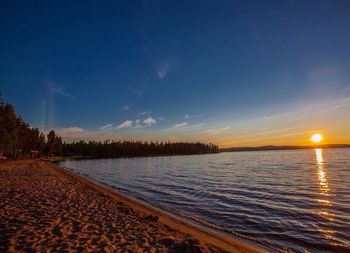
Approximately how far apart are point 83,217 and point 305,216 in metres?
13.3

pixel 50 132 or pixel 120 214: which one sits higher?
pixel 50 132

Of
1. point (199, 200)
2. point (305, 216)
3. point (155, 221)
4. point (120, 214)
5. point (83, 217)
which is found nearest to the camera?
point (83, 217)

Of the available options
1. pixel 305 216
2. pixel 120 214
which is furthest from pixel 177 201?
pixel 305 216

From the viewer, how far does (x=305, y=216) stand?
1644 centimetres

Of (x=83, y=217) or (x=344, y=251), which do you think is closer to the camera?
(x=344, y=251)

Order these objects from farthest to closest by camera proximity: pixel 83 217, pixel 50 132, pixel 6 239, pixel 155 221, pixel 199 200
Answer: pixel 50 132
pixel 199 200
pixel 155 221
pixel 83 217
pixel 6 239

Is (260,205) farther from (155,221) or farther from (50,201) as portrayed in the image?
(50,201)

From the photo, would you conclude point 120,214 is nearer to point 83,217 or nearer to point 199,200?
point 83,217

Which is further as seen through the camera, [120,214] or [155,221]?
[120,214]

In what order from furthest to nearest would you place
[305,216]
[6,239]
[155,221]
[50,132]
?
1. [50,132]
2. [305,216]
3. [155,221]
4. [6,239]

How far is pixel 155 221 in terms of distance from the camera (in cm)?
1392

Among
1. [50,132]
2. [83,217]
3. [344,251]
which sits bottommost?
A: [344,251]

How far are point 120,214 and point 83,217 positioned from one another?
243cm

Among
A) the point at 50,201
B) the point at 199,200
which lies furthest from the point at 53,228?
the point at 199,200
